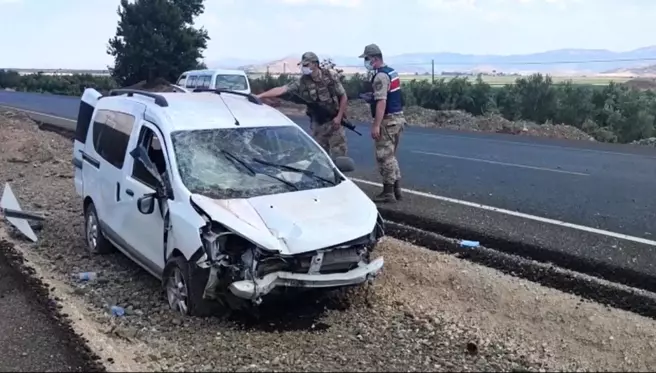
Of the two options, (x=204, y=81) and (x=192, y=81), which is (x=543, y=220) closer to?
(x=204, y=81)

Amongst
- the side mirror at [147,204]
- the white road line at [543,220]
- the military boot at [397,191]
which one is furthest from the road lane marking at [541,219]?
the side mirror at [147,204]

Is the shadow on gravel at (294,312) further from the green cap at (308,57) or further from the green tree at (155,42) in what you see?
the green tree at (155,42)

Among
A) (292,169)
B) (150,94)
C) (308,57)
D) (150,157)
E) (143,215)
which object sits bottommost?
(143,215)

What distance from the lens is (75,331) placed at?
5.46 meters

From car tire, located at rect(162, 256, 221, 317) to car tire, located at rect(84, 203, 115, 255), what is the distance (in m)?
2.03

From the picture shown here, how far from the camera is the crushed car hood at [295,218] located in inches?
216

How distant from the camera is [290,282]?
548 centimetres

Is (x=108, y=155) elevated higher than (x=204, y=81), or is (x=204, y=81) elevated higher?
(x=204, y=81)

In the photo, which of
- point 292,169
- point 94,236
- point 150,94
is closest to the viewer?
point 292,169

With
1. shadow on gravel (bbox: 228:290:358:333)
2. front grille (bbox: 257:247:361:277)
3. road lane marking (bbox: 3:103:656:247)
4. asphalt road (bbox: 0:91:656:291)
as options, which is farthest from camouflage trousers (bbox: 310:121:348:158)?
front grille (bbox: 257:247:361:277)

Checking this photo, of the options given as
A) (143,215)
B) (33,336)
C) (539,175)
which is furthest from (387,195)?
(33,336)

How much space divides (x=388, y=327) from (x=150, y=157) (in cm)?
265

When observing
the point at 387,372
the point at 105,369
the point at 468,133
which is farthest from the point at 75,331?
the point at 468,133

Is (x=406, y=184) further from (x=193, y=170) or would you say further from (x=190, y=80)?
(x=190, y=80)
